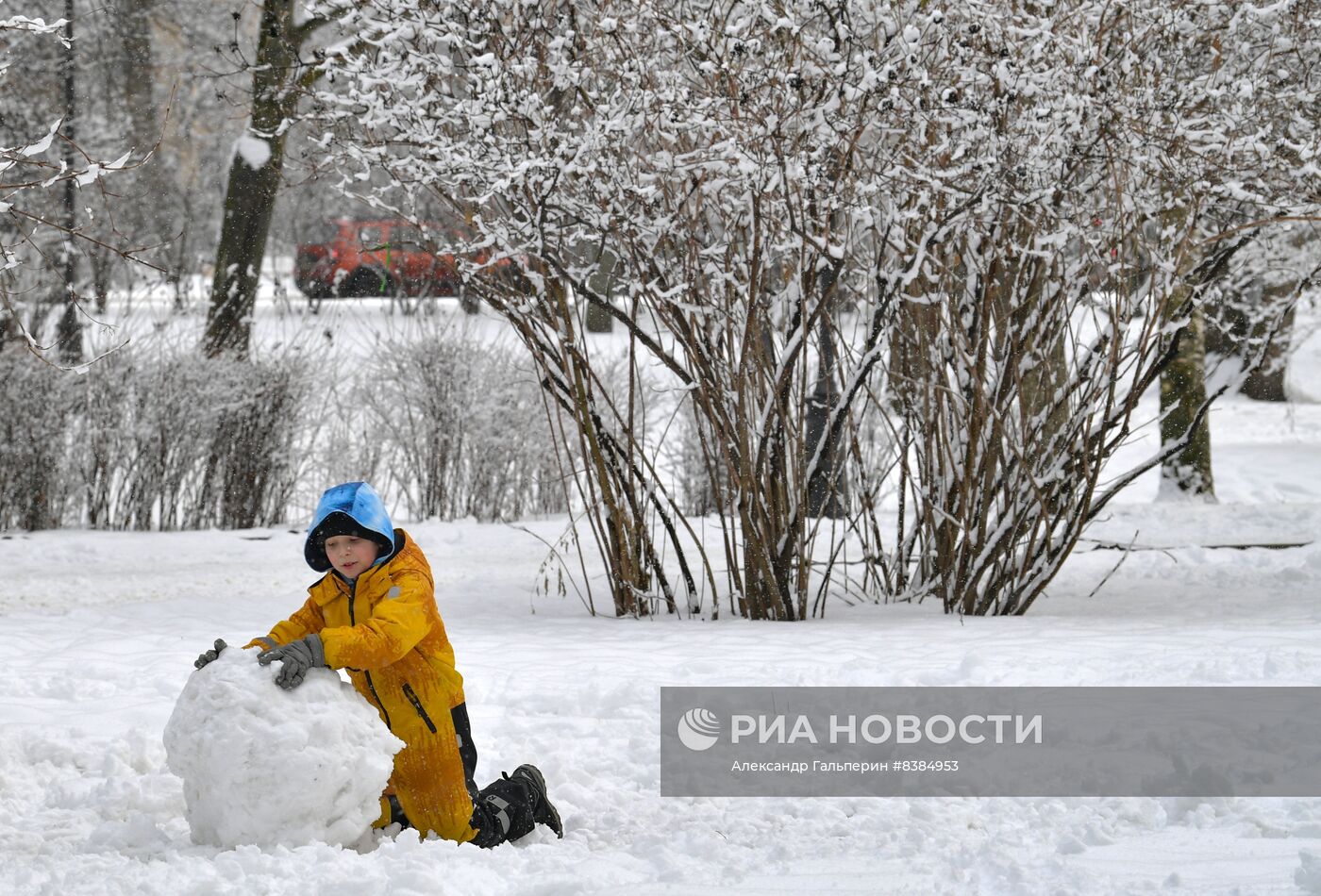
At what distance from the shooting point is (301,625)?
3504mm

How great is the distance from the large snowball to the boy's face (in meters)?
0.30

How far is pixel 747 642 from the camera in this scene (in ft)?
18.9

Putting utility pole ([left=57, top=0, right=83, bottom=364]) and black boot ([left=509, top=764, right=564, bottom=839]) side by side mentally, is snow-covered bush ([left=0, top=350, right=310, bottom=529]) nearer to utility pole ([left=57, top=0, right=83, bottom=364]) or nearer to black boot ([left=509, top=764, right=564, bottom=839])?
utility pole ([left=57, top=0, right=83, bottom=364])

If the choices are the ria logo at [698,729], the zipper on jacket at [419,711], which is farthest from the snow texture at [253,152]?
the zipper on jacket at [419,711]

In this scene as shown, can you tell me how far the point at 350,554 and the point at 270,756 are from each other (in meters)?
0.56

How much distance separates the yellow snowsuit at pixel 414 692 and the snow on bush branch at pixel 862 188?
276 centimetres

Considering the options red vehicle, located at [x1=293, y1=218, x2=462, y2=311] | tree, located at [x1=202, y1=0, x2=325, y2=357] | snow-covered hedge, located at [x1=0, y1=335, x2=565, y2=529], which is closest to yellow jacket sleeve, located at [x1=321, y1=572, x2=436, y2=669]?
red vehicle, located at [x1=293, y1=218, x2=462, y2=311]

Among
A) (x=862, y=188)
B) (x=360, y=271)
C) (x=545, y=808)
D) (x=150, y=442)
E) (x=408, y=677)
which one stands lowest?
(x=545, y=808)

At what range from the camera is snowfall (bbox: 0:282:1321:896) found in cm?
304

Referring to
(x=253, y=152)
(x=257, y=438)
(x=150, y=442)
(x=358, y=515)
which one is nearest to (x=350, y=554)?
(x=358, y=515)

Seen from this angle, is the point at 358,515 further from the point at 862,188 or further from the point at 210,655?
the point at 862,188

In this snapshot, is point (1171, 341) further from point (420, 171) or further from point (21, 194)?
point (21, 194)

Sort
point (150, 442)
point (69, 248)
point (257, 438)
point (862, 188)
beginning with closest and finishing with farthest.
A: point (862, 188) → point (150, 442) → point (257, 438) → point (69, 248)

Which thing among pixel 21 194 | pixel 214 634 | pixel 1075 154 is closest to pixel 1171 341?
pixel 1075 154
